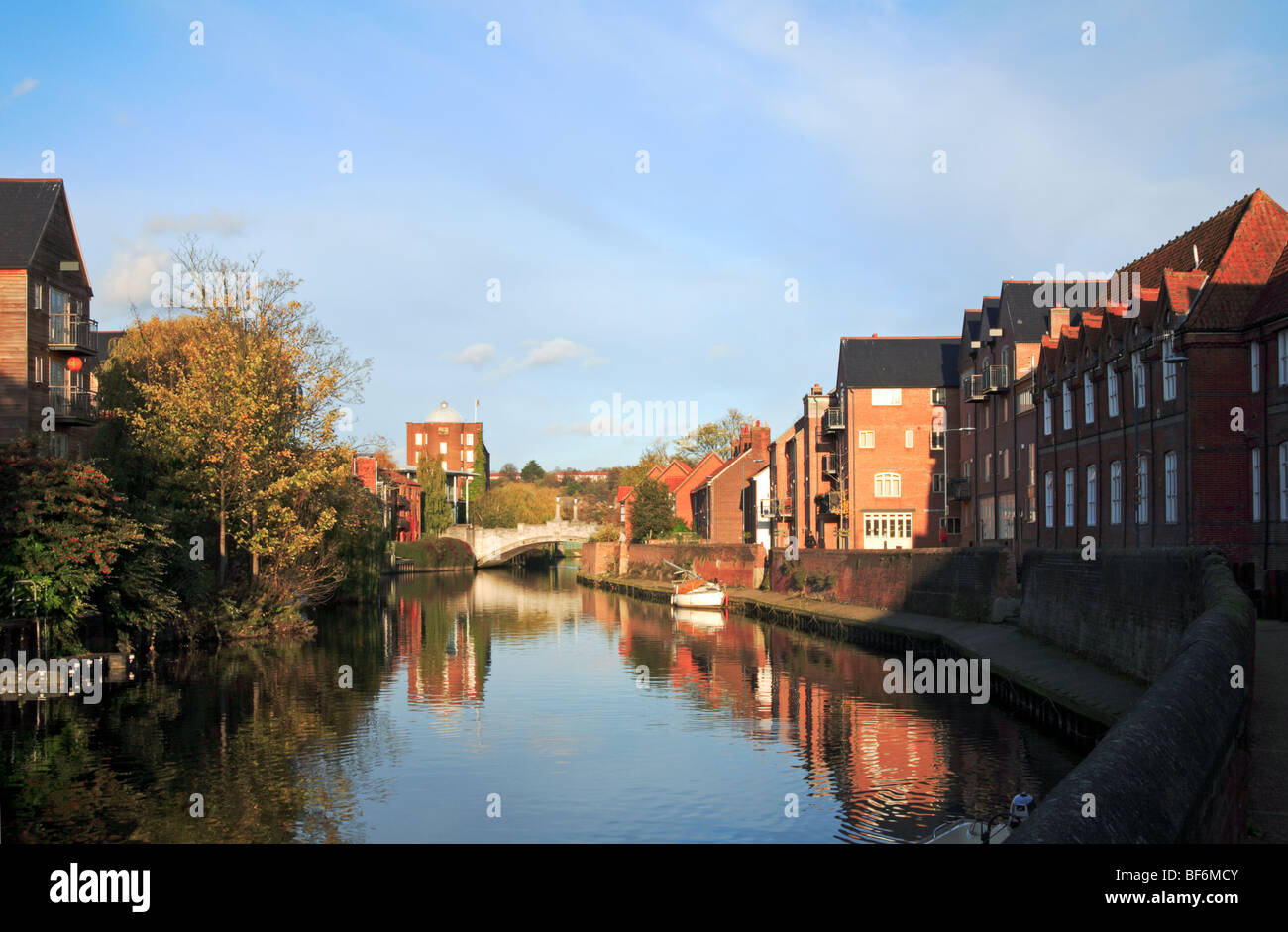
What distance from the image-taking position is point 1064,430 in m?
40.3

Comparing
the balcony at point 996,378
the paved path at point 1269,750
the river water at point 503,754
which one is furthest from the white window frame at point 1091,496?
the paved path at point 1269,750

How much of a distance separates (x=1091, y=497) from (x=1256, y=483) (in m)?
10.2

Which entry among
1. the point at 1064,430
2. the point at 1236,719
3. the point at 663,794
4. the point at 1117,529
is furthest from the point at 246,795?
the point at 1064,430

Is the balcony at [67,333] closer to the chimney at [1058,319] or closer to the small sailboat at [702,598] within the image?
the small sailboat at [702,598]

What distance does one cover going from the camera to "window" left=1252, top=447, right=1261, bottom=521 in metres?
27.2

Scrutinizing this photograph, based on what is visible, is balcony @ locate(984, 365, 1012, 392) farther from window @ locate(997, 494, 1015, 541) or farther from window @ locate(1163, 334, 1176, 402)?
window @ locate(1163, 334, 1176, 402)

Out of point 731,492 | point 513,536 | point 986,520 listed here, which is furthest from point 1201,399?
point 513,536

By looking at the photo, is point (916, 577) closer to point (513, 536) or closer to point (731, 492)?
point (731, 492)

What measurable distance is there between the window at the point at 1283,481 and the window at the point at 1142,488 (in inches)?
242

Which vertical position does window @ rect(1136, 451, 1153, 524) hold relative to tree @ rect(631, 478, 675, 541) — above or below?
above

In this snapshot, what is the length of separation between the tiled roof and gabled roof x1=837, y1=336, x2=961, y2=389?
41081 millimetres

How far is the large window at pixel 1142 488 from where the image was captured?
1270 inches

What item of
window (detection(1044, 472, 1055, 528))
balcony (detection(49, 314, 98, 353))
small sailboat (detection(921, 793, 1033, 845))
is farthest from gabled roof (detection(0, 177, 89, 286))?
window (detection(1044, 472, 1055, 528))
